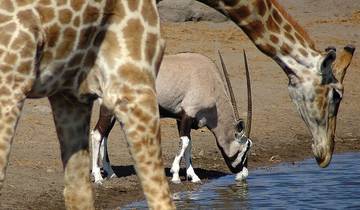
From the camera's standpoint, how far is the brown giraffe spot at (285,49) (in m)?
6.40

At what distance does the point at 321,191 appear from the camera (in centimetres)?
1226

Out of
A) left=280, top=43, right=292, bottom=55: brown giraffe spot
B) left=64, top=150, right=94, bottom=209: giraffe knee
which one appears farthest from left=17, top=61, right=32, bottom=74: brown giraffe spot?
left=280, top=43, right=292, bottom=55: brown giraffe spot

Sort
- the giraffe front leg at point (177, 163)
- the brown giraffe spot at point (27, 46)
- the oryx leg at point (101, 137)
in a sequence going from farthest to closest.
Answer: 1. the giraffe front leg at point (177, 163)
2. the oryx leg at point (101, 137)
3. the brown giraffe spot at point (27, 46)

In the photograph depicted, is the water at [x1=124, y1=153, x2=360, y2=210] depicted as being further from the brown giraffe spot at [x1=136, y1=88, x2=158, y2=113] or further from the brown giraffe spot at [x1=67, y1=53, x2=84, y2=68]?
the brown giraffe spot at [x1=67, y1=53, x2=84, y2=68]

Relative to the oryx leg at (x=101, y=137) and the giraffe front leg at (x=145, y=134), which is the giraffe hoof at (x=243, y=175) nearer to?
the oryx leg at (x=101, y=137)

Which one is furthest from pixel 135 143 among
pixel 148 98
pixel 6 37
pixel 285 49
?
pixel 285 49

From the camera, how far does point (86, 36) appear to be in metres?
5.82

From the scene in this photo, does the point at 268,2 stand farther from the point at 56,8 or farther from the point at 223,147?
the point at 223,147

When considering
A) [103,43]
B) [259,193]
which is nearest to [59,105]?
[103,43]

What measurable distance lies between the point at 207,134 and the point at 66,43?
31.4 ft

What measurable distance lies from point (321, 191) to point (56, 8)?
703 centimetres

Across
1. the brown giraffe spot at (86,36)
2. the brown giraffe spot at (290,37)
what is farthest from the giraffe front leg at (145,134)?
the brown giraffe spot at (290,37)

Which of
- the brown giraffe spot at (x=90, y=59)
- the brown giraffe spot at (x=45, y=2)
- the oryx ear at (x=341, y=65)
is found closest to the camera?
the brown giraffe spot at (x=45, y=2)

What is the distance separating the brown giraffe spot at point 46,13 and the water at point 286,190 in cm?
551
